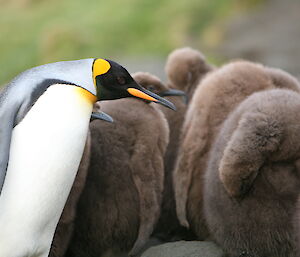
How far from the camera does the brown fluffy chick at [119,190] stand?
458 cm

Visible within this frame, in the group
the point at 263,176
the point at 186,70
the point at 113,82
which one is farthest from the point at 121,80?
the point at 186,70

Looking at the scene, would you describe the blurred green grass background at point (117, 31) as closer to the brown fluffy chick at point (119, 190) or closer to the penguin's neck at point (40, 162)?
the brown fluffy chick at point (119, 190)

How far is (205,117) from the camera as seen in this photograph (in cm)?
472

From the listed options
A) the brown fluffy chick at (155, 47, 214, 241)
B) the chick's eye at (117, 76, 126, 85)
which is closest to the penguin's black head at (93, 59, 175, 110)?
the chick's eye at (117, 76, 126, 85)

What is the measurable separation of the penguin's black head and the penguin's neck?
11cm

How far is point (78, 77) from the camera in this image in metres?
3.77

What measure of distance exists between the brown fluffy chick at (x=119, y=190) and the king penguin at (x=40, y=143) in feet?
2.61

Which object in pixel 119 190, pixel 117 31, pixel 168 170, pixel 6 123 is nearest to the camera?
pixel 6 123

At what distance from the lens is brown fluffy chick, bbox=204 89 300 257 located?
400 centimetres

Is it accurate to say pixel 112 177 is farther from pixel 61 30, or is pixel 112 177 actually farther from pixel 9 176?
pixel 61 30

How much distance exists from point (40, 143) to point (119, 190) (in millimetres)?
1063

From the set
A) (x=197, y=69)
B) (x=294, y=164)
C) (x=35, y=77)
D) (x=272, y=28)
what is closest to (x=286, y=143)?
(x=294, y=164)

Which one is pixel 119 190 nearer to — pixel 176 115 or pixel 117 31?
pixel 176 115

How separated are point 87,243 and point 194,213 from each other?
704 mm
